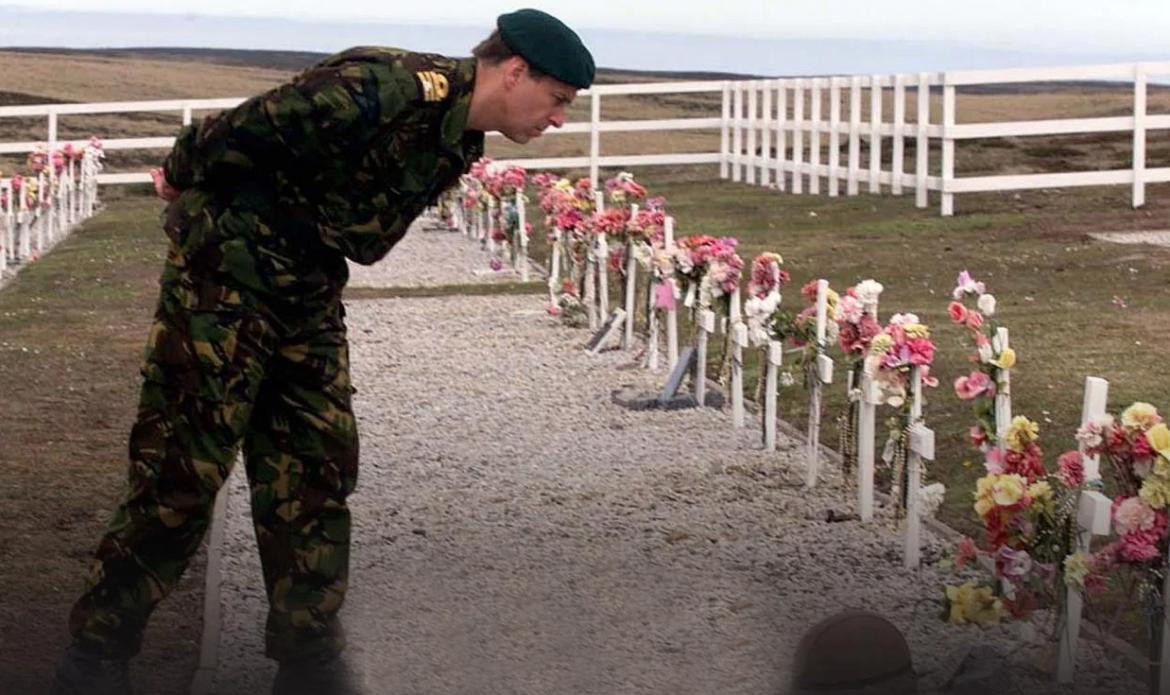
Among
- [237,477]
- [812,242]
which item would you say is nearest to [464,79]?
[237,477]

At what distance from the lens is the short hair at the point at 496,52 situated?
4656 millimetres

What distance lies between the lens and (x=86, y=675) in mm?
4984

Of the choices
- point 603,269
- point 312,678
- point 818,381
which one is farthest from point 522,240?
point 312,678

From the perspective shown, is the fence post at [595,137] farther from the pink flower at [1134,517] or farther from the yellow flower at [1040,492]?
the pink flower at [1134,517]

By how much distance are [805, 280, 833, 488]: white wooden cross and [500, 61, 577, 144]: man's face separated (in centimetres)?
386

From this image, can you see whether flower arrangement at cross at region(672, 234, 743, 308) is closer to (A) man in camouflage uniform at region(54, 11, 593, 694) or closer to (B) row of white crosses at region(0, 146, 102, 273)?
(A) man in camouflage uniform at region(54, 11, 593, 694)

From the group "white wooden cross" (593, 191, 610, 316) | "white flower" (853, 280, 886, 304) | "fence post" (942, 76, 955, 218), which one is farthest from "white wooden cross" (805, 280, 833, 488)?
"fence post" (942, 76, 955, 218)

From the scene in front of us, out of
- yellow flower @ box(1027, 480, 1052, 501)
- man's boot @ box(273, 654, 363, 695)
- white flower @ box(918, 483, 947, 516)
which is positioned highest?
yellow flower @ box(1027, 480, 1052, 501)

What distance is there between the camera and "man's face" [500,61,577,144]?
466 centimetres

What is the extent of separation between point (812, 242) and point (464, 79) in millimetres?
16758

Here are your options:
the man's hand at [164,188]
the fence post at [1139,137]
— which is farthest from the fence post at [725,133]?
the man's hand at [164,188]

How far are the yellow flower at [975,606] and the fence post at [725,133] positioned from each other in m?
30.4

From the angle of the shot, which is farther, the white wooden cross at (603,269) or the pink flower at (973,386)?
the white wooden cross at (603,269)

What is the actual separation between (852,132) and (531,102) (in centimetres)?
2429
